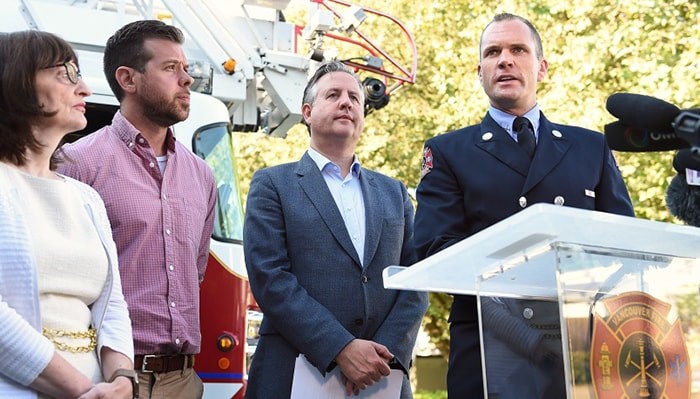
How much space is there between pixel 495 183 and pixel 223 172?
10.1 ft

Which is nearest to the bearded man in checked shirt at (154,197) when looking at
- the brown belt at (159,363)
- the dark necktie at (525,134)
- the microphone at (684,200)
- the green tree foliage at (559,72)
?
the brown belt at (159,363)

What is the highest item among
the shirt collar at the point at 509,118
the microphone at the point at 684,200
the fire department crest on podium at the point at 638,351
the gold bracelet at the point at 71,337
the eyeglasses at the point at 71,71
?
the eyeglasses at the point at 71,71

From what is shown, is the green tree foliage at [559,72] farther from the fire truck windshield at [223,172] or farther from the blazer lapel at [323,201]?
the blazer lapel at [323,201]

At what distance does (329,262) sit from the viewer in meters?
3.85

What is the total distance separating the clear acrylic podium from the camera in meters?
2.10

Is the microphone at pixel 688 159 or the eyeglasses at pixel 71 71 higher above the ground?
the eyeglasses at pixel 71 71

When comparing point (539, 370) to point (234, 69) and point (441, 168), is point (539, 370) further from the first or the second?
point (234, 69)

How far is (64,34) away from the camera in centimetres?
617

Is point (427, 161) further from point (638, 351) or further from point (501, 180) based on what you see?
point (638, 351)

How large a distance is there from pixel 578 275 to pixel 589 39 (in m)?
10.9

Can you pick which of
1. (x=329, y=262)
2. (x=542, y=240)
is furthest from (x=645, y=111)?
(x=329, y=262)

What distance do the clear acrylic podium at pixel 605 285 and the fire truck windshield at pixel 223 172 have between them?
3616 mm

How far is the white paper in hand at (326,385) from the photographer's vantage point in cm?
365

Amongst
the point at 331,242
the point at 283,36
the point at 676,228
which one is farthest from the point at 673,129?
the point at 283,36
